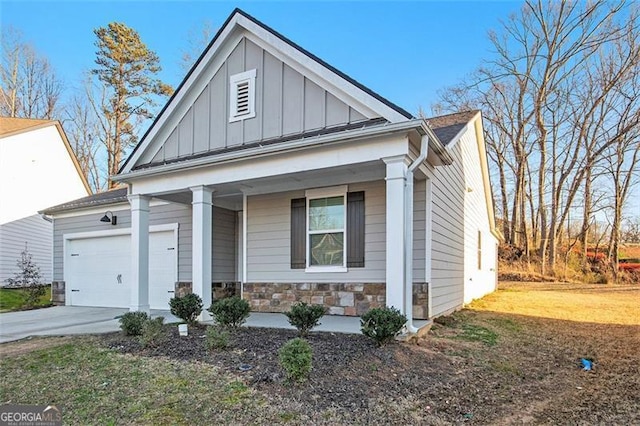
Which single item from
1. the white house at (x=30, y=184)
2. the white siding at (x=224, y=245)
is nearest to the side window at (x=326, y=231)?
the white siding at (x=224, y=245)

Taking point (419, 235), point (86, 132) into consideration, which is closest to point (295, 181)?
point (419, 235)

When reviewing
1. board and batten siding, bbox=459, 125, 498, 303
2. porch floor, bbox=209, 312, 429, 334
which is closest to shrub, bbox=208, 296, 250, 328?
porch floor, bbox=209, 312, 429, 334

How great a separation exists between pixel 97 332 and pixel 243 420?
4.59m

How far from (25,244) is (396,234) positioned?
1531 centimetres

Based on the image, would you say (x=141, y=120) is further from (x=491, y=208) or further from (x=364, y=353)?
(x=364, y=353)

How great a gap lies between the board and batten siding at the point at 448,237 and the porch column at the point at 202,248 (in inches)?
157

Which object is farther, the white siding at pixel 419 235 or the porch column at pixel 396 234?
the white siding at pixel 419 235

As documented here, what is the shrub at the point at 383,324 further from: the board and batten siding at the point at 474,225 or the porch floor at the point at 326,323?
the board and batten siding at the point at 474,225

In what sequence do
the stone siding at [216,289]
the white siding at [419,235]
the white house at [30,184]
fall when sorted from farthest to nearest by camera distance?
the white house at [30,184]
the stone siding at [216,289]
the white siding at [419,235]

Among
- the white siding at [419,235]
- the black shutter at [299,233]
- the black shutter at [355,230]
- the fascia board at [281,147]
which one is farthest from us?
the black shutter at [299,233]

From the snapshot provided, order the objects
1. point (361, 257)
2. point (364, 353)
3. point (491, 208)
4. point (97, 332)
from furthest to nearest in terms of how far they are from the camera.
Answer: point (491, 208) < point (361, 257) < point (97, 332) < point (364, 353)

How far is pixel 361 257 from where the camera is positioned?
24.6 feet

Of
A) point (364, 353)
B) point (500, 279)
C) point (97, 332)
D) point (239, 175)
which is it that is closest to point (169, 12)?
point (239, 175)

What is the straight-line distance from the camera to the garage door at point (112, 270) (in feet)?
33.5
